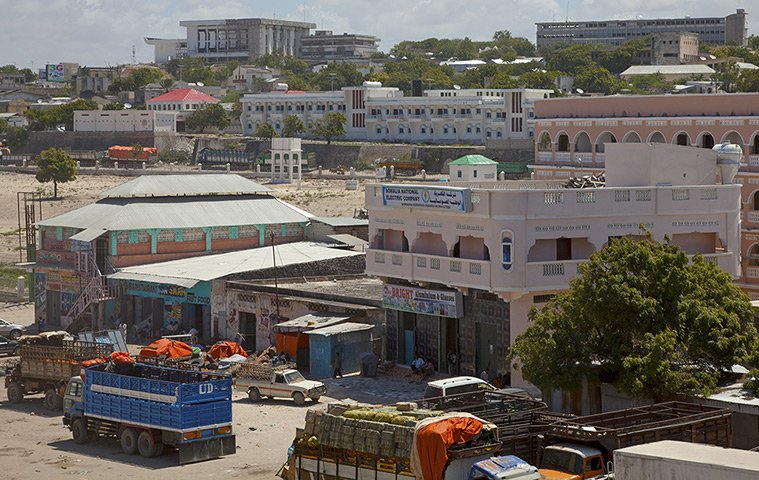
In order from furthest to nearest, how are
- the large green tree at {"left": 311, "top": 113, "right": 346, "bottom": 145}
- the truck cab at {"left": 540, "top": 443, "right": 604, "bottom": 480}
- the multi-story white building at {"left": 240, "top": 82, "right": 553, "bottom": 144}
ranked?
the large green tree at {"left": 311, "top": 113, "right": 346, "bottom": 145} → the multi-story white building at {"left": 240, "top": 82, "right": 553, "bottom": 144} → the truck cab at {"left": 540, "top": 443, "right": 604, "bottom": 480}

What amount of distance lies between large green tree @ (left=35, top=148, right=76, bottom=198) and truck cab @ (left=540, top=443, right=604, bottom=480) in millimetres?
87437

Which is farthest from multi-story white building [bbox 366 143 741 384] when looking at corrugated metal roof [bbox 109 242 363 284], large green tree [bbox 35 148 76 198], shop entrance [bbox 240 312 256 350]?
large green tree [bbox 35 148 76 198]

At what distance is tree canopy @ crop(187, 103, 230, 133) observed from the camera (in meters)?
146

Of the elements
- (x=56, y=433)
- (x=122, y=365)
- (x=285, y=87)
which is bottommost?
(x=56, y=433)

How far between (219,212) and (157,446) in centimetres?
2515

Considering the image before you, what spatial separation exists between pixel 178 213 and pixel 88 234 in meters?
4.51

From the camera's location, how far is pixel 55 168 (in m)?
105

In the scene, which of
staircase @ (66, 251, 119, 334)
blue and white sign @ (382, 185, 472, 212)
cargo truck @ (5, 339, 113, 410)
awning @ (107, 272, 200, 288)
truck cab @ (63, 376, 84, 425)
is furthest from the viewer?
staircase @ (66, 251, 119, 334)

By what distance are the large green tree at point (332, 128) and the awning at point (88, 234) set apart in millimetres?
78924

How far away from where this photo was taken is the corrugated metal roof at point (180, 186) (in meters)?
51.9

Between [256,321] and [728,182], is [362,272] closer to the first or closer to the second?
[256,321]

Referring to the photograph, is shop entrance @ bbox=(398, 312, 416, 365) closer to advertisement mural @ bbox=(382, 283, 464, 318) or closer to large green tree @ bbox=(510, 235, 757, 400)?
advertisement mural @ bbox=(382, 283, 464, 318)

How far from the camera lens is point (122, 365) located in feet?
99.0

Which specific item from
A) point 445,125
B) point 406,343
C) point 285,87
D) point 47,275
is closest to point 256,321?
point 406,343
